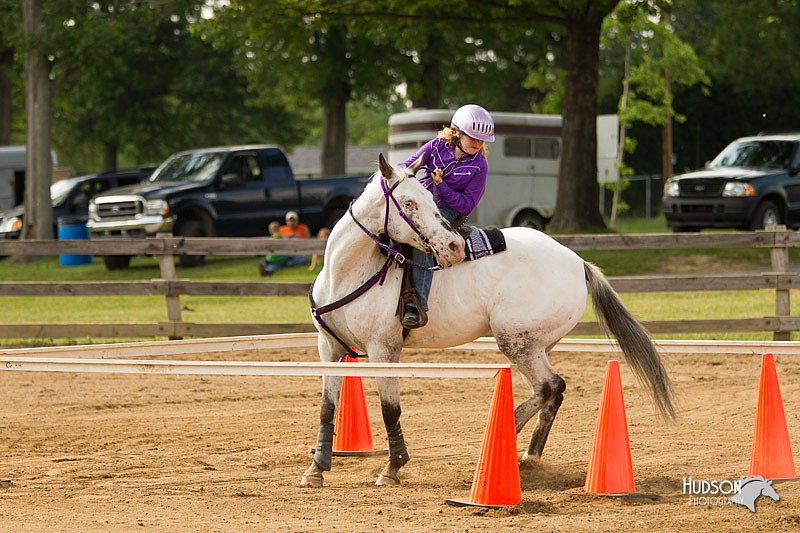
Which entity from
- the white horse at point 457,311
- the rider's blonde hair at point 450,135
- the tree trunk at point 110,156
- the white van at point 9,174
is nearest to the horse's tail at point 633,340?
the white horse at point 457,311

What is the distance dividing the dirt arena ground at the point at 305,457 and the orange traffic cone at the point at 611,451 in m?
0.14

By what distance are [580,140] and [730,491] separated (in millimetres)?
18350

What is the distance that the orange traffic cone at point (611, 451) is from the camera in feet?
22.4

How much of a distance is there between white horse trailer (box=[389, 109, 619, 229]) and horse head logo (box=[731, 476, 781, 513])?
19.2m

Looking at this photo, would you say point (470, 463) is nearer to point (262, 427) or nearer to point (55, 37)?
point (262, 427)

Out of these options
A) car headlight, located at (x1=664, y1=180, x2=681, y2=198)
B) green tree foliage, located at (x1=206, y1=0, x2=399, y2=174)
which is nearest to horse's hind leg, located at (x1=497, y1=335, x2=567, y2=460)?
car headlight, located at (x1=664, y1=180, x2=681, y2=198)

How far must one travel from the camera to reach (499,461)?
6543 millimetres

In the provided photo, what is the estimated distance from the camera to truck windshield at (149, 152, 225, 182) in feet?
82.7

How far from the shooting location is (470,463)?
25.7 ft

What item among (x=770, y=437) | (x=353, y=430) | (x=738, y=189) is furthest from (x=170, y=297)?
(x=738, y=189)

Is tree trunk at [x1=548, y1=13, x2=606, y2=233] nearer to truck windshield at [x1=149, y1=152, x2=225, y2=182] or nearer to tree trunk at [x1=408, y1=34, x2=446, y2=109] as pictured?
truck windshield at [x1=149, y1=152, x2=225, y2=182]

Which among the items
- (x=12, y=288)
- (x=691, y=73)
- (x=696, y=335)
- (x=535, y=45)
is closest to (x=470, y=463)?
(x=696, y=335)

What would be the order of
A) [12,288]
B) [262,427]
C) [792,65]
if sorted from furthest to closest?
[792,65]
[12,288]
[262,427]

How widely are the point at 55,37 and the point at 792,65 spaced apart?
28.3m
